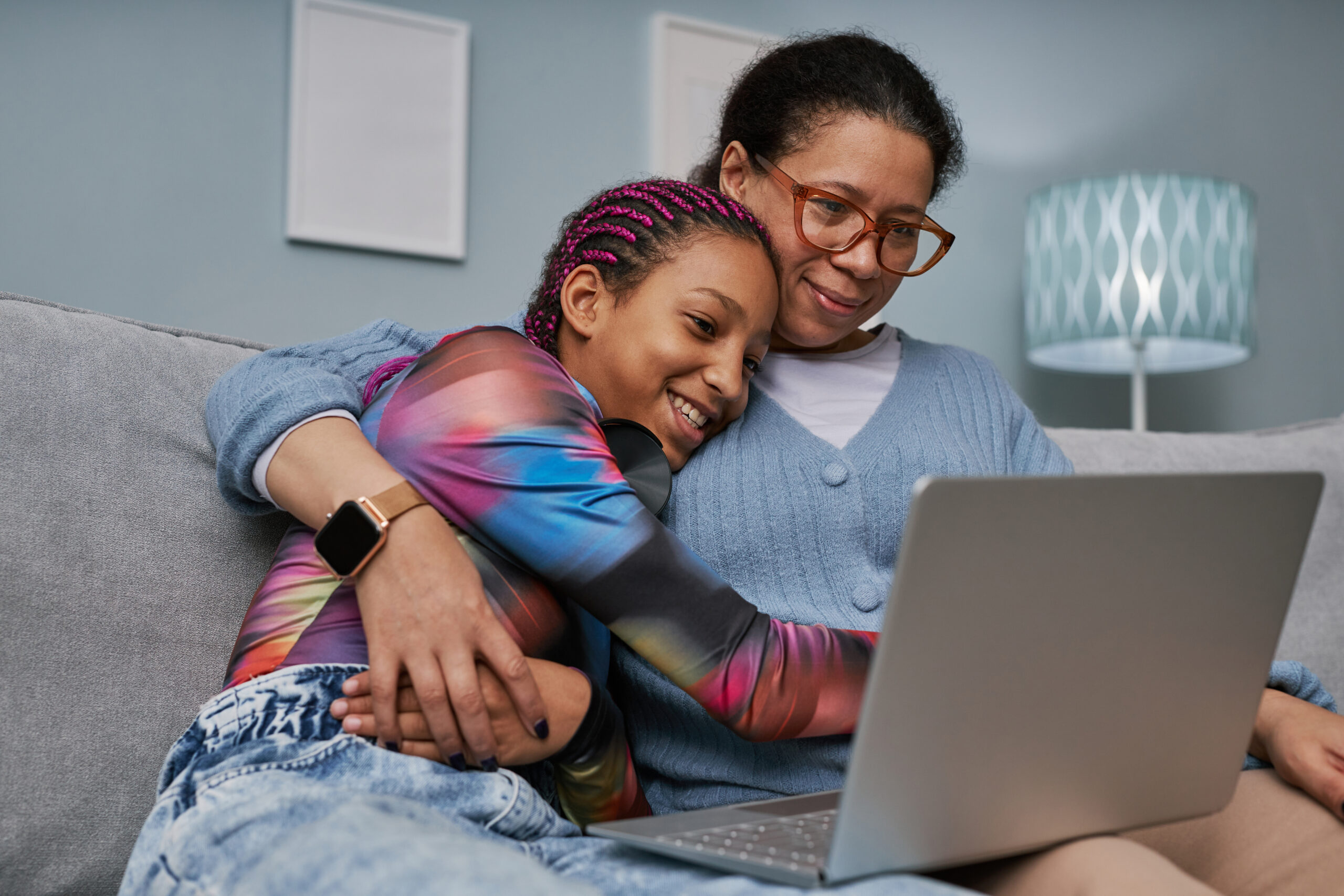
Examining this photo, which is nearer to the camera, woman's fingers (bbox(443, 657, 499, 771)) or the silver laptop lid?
the silver laptop lid

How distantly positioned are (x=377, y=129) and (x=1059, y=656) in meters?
1.71

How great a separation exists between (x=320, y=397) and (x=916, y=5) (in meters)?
2.04

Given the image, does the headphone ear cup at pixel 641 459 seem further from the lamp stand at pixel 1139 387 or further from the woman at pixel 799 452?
the lamp stand at pixel 1139 387

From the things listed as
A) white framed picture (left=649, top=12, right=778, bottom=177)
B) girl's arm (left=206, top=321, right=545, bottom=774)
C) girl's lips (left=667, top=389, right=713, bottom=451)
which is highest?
white framed picture (left=649, top=12, right=778, bottom=177)

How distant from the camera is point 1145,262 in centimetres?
212

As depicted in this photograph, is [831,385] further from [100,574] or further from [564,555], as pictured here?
[100,574]

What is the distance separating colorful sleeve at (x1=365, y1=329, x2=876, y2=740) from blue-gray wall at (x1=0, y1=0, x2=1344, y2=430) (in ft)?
3.90

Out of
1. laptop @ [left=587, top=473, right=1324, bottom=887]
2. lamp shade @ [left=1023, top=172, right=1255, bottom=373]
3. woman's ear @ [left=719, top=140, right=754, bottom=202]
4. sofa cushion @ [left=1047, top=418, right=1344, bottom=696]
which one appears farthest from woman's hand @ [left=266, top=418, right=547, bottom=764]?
lamp shade @ [left=1023, top=172, right=1255, bottom=373]

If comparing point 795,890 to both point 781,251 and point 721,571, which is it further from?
point 781,251

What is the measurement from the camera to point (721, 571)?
1011 mm

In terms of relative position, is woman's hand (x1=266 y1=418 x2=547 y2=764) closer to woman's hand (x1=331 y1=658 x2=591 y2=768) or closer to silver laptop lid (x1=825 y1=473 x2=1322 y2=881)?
woman's hand (x1=331 y1=658 x2=591 y2=768)

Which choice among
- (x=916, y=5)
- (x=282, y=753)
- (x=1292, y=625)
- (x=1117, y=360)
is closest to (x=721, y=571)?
(x=282, y=753)

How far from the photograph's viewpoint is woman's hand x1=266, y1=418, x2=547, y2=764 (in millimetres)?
671

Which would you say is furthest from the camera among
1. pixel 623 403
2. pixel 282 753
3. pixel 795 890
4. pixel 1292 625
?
pixel 1292 625
